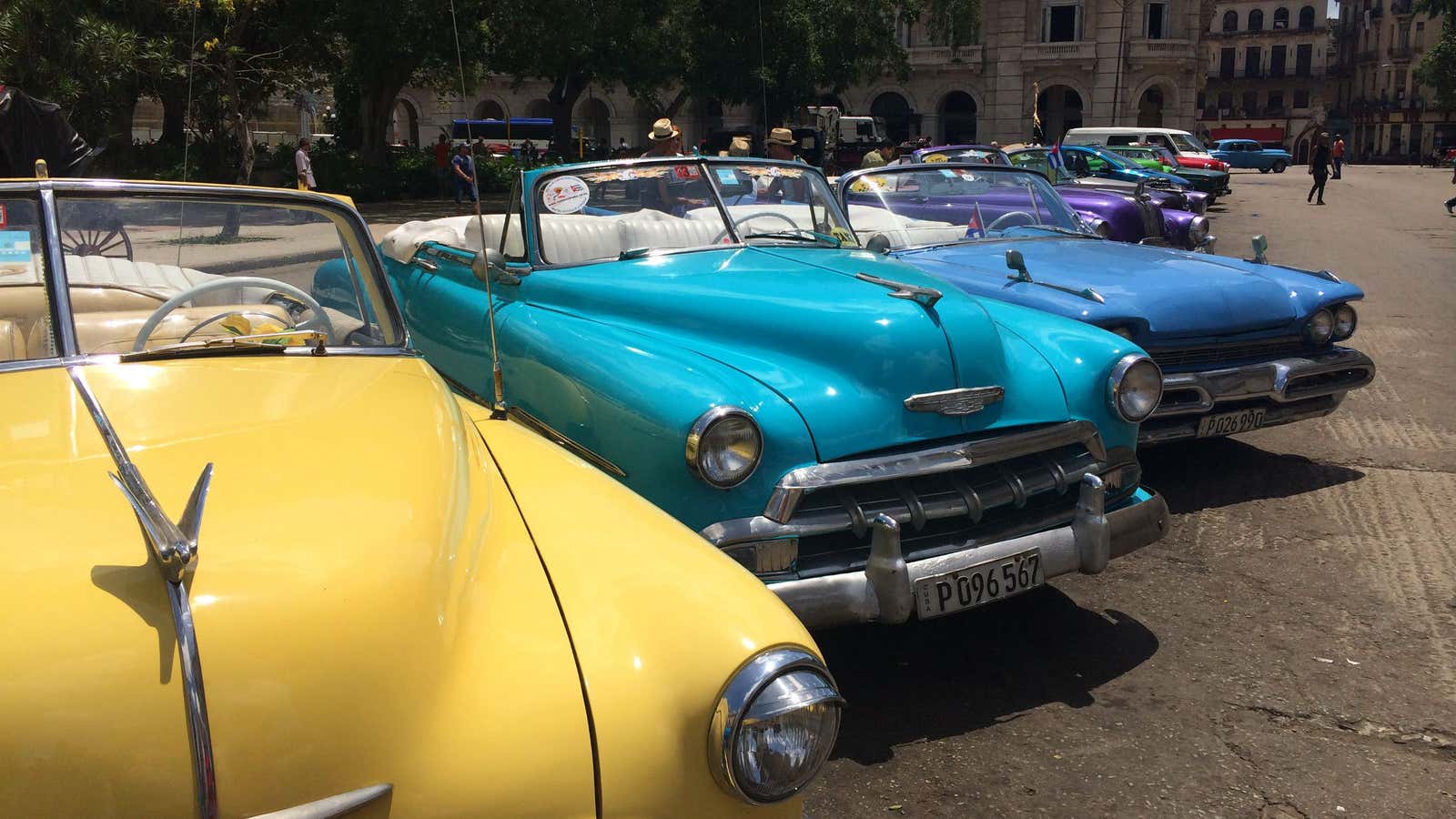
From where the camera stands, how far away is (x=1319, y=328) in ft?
19.9

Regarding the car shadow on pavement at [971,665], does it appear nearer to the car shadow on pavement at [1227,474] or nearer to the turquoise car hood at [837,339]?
the turquoise car hood at [837,339]

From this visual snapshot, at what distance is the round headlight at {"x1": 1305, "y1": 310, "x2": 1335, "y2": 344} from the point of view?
19.9ft

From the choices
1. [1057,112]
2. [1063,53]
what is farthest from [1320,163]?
[1057,112]

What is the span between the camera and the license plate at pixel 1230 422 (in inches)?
225

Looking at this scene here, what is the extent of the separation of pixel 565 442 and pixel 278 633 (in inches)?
89.8

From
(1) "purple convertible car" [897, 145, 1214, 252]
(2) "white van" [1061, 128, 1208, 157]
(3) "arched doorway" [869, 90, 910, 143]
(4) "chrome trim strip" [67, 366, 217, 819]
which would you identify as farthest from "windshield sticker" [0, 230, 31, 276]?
(3) "arched doorway" [869, 90, 910, 143]

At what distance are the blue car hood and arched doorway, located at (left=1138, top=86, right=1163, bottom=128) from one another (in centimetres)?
5443

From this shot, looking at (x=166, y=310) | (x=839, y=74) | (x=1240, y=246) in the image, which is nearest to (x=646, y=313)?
(x=166, y=310)

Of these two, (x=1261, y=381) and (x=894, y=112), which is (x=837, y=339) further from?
(x=894, y=112)

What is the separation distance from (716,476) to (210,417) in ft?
4.84

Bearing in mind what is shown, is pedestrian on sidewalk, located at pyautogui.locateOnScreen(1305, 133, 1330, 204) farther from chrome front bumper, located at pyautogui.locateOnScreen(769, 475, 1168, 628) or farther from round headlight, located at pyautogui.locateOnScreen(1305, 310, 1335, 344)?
chrome front bumper, located at pyautogui.locateOnScreen(769, 475, 1168, 628)

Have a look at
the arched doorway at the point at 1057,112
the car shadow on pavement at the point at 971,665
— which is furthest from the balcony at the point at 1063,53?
the car shadow on pavement at the point at 971,665

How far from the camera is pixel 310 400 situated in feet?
8.17

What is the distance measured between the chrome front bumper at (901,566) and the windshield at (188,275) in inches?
54.9
